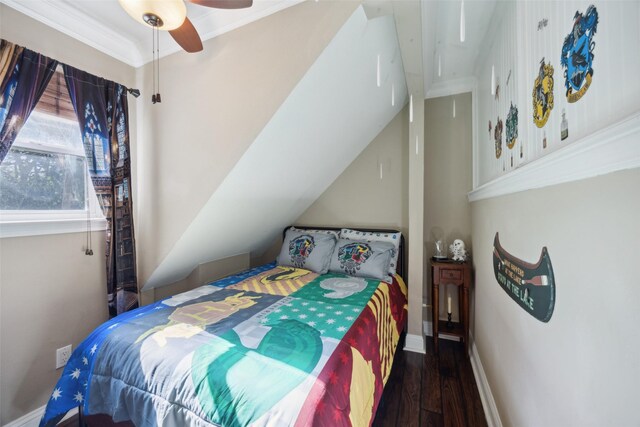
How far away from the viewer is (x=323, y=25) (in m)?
1.44

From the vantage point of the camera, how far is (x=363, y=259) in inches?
94.5

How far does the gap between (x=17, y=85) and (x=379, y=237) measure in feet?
9.17

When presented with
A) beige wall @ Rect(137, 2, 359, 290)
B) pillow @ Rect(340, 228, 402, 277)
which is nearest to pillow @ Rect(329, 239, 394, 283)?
pillow @ Rect(340, 228, 402, 277)

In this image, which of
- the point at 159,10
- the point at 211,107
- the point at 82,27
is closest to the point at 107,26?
the point at 82,27

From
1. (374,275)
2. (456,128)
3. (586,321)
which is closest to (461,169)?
(456,128)

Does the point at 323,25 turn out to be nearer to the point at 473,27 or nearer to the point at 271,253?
the point at 473,27

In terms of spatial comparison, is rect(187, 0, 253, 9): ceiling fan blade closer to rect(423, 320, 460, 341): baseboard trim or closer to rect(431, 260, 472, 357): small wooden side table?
rect(431, 260, 472, 357): small wooden side table

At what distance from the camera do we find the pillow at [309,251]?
8.36 ft

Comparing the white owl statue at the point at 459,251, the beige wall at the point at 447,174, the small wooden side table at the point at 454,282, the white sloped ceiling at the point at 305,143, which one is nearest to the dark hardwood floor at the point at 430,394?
the small wooden side table at the point at 454,282

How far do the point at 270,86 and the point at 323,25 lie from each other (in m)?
0.44

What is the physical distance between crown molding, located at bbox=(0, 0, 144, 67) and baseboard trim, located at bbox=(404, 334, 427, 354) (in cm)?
327

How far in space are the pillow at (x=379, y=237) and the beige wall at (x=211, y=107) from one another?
1.52 metres

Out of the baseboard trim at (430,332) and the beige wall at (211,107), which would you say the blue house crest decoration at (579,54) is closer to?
the beige wall at (211,107)

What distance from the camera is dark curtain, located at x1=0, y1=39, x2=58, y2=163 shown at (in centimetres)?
140
